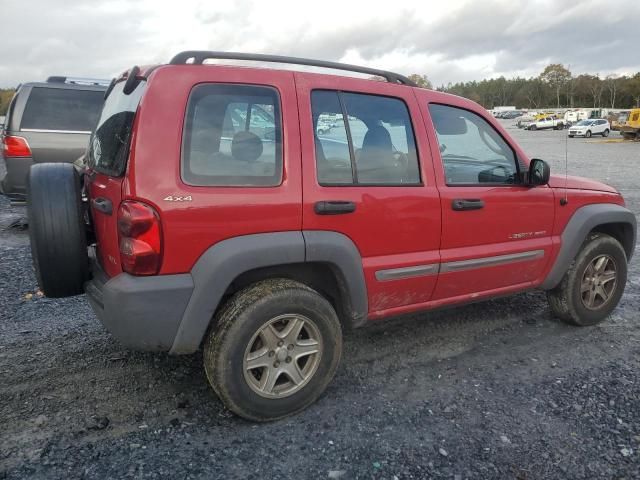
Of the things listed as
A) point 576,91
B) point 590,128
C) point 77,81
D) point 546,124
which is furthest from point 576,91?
point 77,81

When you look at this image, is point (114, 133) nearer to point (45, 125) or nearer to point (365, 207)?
point (365, 207)

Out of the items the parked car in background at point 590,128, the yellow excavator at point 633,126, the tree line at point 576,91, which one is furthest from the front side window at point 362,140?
the tree line at point 576,91

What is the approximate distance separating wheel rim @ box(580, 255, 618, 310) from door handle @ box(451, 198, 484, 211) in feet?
4.54

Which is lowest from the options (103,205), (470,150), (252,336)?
(252,336)

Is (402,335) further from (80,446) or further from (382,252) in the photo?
(80,446)

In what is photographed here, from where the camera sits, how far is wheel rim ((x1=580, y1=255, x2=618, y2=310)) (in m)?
4.12

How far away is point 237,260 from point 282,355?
630 mm

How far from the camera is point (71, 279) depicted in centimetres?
278

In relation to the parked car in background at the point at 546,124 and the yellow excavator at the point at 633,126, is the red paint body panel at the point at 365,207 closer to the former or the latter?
the yellow excavator at the point at 633,126

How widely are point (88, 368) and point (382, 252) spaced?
2.08 metres

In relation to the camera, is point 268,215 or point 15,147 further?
point 15,147

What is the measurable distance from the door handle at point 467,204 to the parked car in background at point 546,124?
50.0 m

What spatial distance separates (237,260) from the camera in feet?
8.39

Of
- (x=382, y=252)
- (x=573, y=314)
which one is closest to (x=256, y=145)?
(x=382, y=252)
